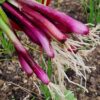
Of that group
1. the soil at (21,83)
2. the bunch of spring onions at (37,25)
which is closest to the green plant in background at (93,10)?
the soil at (21,83)

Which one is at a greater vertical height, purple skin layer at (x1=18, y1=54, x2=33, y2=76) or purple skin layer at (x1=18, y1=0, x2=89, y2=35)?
purple skin layer at (x1=18, y1=0, x2=89, y2=35)

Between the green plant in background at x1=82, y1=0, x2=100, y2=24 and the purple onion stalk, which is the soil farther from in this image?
the purple onion stalk

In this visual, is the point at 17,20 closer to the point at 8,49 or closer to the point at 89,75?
the point at 8,49

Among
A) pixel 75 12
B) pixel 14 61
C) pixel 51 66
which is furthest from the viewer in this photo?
pixel 75 12

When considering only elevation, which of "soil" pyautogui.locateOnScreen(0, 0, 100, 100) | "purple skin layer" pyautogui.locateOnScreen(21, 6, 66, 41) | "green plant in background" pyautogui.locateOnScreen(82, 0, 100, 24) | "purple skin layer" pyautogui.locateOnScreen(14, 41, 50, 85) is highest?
"purple skin layer" pyautogui.locateOnScreen(21, 6, 66, 41)

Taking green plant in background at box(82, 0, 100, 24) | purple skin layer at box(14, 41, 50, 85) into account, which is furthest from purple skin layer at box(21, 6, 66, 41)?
green plant in background at box(82, 0, 100, 24)

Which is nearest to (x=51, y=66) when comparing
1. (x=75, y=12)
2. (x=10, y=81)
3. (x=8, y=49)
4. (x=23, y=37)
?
(x=8, y=49)

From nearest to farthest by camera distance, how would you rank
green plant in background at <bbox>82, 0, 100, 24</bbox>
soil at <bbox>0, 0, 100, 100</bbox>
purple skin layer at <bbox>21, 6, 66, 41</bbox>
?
purple skin layer at <bbox>21, 6, 66, 41</bbox> → soil at <bbox>0, 0, 100, 100</bbox> → green plant in background at <bbox>82, 0, 100, 24</bbox>
